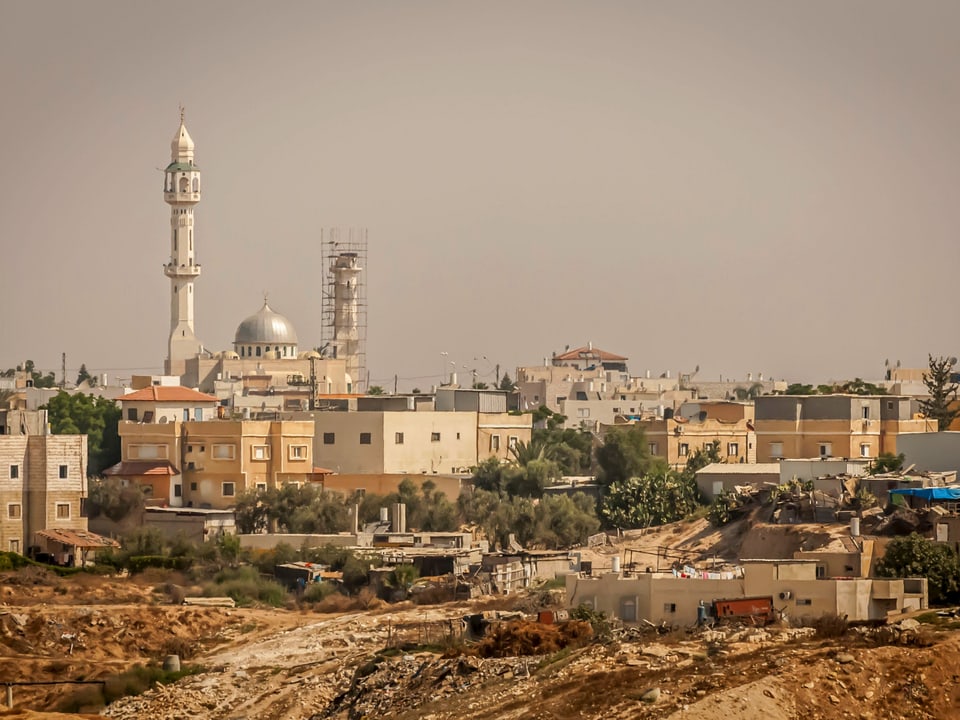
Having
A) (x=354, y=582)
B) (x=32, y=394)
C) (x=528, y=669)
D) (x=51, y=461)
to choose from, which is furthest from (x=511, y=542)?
(x=32, y=394)

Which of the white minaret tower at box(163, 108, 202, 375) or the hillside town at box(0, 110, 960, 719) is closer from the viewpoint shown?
the hillside town at box(0, 110, 960, 719)

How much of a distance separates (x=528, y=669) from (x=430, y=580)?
1164cm

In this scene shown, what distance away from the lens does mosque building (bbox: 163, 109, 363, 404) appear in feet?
397

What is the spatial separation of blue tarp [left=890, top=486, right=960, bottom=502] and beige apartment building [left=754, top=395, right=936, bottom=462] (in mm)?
21878

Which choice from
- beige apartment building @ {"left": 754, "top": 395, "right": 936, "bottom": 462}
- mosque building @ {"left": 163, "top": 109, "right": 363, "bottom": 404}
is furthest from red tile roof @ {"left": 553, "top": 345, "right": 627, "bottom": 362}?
beige apartment building @ {"left": 754, "top": 395, "right": 936, "bottom": 462}

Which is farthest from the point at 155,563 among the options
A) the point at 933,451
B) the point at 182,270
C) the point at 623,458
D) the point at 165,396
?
the point at 182,270

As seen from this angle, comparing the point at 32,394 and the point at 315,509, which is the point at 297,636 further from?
the point at 32,394

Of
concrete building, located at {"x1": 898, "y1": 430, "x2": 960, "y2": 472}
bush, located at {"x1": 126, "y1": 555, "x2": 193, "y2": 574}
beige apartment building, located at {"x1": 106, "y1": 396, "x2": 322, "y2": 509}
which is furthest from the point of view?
beige apartment building, located at {"x1": 106, "y1": 396, "x2": 322, "y2": 509}

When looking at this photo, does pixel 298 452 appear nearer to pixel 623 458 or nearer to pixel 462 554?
pixel 623 458

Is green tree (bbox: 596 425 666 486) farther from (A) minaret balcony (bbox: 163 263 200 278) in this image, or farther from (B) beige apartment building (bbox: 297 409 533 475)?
(A) minaret balcony (bbox: 163 263 200 278)

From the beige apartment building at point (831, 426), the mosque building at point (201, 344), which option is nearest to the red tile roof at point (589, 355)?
the mosque building at point (201, 344)

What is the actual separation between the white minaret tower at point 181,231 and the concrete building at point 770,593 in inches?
3364

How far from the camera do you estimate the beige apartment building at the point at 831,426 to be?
225ft

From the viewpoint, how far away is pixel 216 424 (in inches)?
2544
